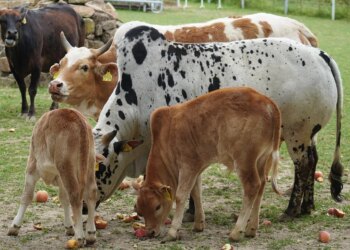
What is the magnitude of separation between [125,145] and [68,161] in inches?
29.7

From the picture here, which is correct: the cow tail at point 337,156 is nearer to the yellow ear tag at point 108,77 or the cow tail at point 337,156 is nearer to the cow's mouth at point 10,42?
the yellow ear tag at point 108,77

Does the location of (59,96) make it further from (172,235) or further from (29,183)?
(172,235)

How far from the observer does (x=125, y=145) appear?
6.33 meters

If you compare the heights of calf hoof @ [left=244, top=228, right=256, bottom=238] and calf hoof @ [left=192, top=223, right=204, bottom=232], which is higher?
calf hoof @ [left=244, top=228, right=256, bottom=238]

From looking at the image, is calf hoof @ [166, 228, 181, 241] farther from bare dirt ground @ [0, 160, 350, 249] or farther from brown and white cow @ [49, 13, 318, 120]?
brown and white cow @ [49, 13, 318, 120]

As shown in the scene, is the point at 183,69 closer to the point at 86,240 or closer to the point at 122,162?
the point at 122,162

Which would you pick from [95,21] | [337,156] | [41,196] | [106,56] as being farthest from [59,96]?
[95,21]

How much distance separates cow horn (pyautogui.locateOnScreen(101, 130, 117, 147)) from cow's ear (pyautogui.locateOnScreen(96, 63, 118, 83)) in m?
1.46

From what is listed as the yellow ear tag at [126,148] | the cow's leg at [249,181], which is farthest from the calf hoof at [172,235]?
the yellow ear tag at [126,148]

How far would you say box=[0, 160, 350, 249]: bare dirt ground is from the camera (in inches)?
235

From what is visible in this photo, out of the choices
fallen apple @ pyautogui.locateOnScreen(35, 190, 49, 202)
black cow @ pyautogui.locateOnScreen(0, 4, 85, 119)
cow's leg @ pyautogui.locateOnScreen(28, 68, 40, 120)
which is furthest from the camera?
black cow @ pyautogui.locateOnScreen(0, 4, 85, 119)

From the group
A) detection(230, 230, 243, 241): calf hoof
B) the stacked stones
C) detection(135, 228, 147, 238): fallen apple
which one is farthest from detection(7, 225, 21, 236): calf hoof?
the stacked stones

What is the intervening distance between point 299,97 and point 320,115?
236 millimetres

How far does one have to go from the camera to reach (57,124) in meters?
5.78
